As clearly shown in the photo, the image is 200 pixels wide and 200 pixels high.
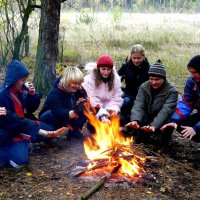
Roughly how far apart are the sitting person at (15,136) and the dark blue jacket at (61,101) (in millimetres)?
557

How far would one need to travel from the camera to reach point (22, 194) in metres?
3.46

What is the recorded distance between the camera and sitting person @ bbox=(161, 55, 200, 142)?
4.50m

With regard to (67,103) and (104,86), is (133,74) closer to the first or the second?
(104,86)

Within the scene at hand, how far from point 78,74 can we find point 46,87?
243 centimetres

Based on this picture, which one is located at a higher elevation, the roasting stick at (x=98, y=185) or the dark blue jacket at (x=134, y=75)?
the dark blue jacket at (x=134, y=75)

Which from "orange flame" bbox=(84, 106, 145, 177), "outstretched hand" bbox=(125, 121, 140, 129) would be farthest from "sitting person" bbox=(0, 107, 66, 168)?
"outstretched hand" bbox=(125, 121, 140, 129)

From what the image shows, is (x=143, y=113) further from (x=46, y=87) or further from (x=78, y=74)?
(x=46, y=87)

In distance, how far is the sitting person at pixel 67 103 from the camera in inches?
179

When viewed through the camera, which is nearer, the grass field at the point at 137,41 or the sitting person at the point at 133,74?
the sitting person at the point at 133,74

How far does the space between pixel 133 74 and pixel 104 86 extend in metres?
0.78

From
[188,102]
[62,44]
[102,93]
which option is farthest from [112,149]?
[62,44]

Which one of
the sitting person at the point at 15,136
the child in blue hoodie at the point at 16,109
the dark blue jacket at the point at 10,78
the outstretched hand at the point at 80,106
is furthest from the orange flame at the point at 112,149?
the dark blue jacket at the point at 10,78

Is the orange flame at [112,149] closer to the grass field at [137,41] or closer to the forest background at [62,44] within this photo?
the forest background at [62,44]

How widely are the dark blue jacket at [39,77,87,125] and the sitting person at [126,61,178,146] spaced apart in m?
0.88
